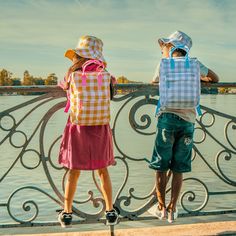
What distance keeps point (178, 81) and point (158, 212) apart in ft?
3.53

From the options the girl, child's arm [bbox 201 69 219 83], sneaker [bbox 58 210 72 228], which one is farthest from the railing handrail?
sneaker [bbox 58 210 72 228]

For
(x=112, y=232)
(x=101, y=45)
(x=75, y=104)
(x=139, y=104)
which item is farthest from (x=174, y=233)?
(x=101, y=45)

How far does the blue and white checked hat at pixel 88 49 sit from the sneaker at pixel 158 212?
127 centimetres

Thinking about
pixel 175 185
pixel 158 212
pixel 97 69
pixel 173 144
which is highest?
pixel 97 69

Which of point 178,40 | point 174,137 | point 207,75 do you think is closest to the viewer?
point 178,40

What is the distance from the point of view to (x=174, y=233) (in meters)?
3.61

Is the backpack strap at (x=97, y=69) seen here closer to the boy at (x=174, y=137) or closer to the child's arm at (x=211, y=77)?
the boy at (x=174, y=137)

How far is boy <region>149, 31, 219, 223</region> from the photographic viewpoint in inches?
132

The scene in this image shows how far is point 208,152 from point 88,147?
400 inches

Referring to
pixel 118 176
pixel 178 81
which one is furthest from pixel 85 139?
pixel 118 176

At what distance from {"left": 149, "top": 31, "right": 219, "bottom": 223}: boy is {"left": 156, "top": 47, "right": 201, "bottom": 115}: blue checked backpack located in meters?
0.08

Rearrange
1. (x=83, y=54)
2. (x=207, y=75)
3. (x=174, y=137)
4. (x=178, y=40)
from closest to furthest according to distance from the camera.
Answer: (x=83, y=54) < (x=178, y=40) < (x=174, y=137) < (x=207, y=75)

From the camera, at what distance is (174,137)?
342cm

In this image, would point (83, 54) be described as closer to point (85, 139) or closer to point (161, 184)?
point (85, 139)
